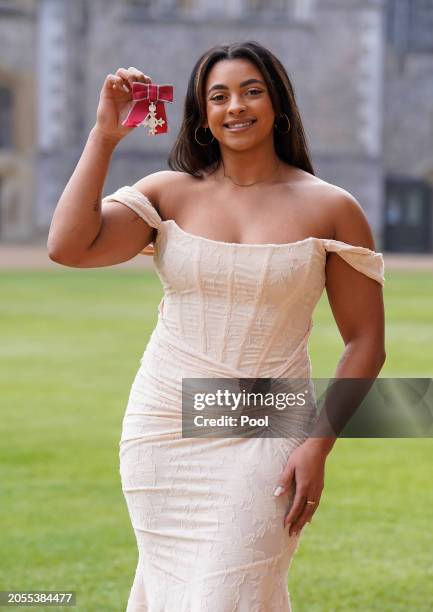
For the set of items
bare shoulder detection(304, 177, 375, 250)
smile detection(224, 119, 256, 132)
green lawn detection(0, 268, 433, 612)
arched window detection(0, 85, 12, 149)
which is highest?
smile detection(224, 119, 256, 132)

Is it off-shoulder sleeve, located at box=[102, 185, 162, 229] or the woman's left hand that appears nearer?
the woman's left hand

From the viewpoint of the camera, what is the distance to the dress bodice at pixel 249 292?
2.68m

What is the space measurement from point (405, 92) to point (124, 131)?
35658mm

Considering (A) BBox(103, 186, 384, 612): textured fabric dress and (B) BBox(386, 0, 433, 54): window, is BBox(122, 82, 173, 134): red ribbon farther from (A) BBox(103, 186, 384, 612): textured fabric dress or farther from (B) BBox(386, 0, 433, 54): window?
(B) BBox(386, 0, 433, 54): window

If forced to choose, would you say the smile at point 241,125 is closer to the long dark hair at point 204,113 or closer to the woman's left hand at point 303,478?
the long dark hair at point 204,113

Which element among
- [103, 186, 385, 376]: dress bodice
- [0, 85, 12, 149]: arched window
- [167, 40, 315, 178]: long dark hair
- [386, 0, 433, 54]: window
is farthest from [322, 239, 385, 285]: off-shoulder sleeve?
[386, 0, 433, 54]: window

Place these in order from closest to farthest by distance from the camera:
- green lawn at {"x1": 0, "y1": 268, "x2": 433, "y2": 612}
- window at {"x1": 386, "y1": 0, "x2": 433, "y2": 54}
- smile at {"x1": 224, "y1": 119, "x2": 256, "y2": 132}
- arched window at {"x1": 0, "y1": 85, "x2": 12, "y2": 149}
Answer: smile at {"x1": 224, "y1": 119, "x2": 256, "y2": 132}, green lawn at {"x1": 0, "y1": 268, "x2": 433, "y2": 612}, arched window at {"x1": 0, "y1": 85, "x2": 12, "y2": 149}, window at {"x1": 386, "y1": 0, "x2": 433, "y2": 54}

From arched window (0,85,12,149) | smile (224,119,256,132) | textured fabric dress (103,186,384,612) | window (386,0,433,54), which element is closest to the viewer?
textured fabric dress (103,186,384,612)

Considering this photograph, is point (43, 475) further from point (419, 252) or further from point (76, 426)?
point (419, 252)

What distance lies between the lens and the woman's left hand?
2.67 meters

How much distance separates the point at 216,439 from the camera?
272 cm

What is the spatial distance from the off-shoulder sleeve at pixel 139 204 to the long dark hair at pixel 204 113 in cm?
14

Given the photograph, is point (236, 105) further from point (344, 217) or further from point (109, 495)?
point (109, 495)

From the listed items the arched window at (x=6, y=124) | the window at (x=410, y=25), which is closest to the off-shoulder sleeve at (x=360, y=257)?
the arched window at (x=6, y=124)
